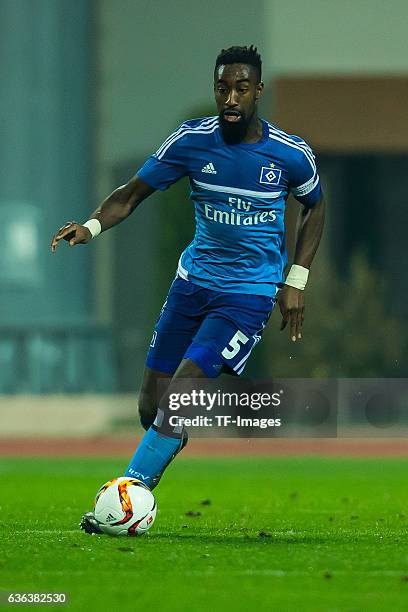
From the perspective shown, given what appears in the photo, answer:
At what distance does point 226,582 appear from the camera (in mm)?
7375

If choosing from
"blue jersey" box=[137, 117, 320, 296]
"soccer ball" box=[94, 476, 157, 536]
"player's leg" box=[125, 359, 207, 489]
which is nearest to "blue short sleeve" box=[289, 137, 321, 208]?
"blue jersey" box=[137, 117, 320, 296]

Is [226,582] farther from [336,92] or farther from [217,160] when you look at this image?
[336,92]

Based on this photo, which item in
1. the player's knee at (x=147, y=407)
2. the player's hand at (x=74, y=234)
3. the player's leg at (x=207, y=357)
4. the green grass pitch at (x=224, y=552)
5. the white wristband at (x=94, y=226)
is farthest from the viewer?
the player's knee at (x=147, y=407)

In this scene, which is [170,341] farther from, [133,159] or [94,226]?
[133,159]

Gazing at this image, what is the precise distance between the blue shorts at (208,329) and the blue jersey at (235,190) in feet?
0.25

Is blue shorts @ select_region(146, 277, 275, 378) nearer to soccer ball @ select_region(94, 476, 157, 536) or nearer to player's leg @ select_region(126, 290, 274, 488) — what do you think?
player's leg @ select_region(126, 290, 274, 488)

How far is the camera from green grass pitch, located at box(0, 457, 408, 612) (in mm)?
6973

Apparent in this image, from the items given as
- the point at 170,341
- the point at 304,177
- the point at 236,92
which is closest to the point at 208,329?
the point at 170,341

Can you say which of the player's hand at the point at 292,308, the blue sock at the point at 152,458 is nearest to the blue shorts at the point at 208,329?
the player's hand at the point at 292,308

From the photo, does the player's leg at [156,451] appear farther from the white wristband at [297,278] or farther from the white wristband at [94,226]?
the white wristband at [94,226]

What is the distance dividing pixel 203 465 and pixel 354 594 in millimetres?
13721

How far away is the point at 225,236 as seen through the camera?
9375 mm

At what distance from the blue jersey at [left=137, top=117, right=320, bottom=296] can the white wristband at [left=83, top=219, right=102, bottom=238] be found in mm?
433

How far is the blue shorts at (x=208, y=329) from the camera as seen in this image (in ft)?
30.1
